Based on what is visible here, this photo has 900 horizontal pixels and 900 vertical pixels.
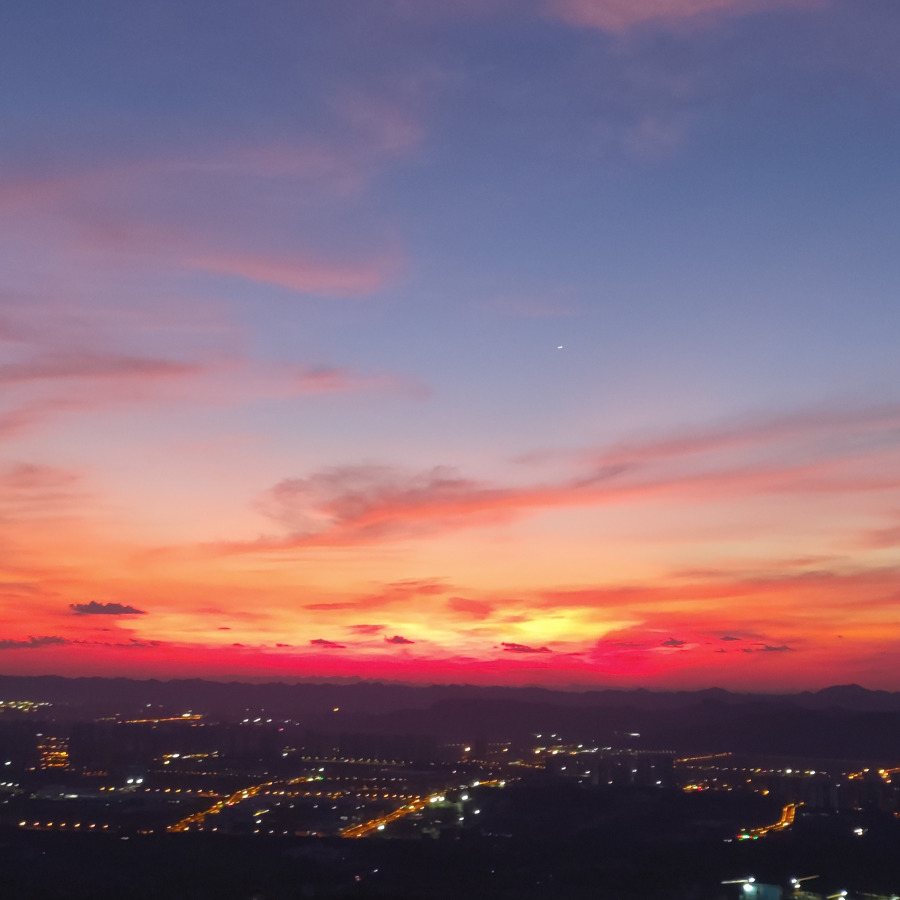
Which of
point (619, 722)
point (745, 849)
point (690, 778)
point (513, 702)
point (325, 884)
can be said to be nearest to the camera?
point (325, 884)

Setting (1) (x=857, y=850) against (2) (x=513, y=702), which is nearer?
(1) (x=857, y=850)

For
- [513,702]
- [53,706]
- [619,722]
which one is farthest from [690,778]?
[53,706]

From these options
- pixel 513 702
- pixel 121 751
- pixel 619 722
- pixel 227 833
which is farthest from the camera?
pixel 513 702

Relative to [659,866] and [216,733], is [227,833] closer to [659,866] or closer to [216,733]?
[659,866]

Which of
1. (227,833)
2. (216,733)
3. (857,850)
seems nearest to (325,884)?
(227,833)

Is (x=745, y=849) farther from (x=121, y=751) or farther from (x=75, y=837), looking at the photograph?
(x=121, y=751)

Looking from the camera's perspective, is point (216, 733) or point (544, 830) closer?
point (544, 830)

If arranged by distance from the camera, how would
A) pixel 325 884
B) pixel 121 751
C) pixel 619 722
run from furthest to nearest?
pixel 619 722
pixel 121 751
pixel 325 884

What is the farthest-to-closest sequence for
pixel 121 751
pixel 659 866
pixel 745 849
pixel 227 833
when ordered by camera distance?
1. pixel 121 751
2. pixel 227 833
3. pixel 745 849
4. pixel 659 866

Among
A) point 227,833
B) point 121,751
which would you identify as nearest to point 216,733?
point 121,751
